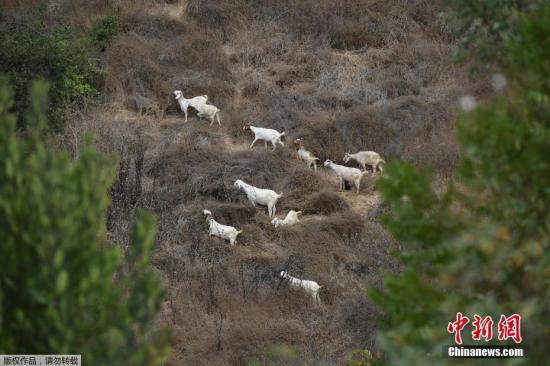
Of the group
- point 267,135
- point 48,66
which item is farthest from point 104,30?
point 267,135

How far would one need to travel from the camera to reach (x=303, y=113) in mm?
13180

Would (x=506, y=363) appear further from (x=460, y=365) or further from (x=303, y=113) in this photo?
(x=303, y=113)

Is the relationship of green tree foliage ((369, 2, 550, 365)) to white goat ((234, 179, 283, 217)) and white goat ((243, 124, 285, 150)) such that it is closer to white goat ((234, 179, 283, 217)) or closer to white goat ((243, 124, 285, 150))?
white goat ((234, 179, 283, 217))

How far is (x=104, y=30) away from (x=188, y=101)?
3.31 meters

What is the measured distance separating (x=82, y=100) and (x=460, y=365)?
10754 millimetres

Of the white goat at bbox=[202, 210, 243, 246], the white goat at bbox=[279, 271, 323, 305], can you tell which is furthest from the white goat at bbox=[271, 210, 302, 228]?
the white goat at bbox=[279, 271, 323, 305]

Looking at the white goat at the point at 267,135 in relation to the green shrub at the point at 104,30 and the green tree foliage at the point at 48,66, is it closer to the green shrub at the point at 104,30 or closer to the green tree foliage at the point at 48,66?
the green tree foliage at the point at 48,66

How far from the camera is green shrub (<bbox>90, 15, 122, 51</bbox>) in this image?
50.2 ft

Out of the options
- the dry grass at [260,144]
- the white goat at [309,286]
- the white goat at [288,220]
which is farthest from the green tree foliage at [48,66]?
the white goat at [309,286]

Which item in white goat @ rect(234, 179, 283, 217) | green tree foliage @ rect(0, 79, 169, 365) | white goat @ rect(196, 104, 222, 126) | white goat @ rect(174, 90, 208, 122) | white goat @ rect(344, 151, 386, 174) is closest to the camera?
green tree foliage @ rect(0, 79, 169, 365)

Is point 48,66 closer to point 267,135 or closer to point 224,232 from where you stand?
point 267,135

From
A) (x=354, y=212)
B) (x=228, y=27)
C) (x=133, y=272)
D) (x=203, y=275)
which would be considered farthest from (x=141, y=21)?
(x=133, y=272)

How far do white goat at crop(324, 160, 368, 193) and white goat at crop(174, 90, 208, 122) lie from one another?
9.34 ft

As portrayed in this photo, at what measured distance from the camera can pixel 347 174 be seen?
11.3m
